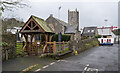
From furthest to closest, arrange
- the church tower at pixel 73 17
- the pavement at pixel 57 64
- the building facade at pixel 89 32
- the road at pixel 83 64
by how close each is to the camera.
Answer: the building facade at pixel 89 32, the church tower at pixel 73 17, the road at pixel 83 64, the pavement at pixel 57 64

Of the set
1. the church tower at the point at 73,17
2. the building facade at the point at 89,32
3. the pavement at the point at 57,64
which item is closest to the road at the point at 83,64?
the pavement at the point at 57,64

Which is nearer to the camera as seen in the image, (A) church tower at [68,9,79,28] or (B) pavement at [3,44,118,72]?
(B) pavement at [3,44,118,72]

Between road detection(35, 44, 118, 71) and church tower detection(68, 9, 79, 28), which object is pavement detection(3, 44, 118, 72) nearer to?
road detection(35, 44, 118, 71)

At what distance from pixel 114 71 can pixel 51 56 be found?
5809 mm

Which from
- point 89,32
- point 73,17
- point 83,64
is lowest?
point 83,64

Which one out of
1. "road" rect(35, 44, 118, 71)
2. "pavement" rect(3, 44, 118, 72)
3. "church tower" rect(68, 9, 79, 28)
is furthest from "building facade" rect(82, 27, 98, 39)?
"pavement" rect(3, 44, 118, 72)

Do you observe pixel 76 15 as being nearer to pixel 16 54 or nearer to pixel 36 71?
pixel 16 54

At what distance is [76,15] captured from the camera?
147ft

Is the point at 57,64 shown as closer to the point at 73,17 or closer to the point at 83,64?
the point at 83,64

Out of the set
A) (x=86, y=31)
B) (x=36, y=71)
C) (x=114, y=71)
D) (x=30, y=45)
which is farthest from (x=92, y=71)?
(x=86, y=31)

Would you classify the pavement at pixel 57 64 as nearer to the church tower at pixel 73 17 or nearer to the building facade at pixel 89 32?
the church tower at pixel 73 17

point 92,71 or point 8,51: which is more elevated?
point 8,51

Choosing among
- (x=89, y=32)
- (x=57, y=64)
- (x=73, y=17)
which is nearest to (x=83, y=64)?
(x=57, y=64)

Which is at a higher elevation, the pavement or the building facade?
the building facade
